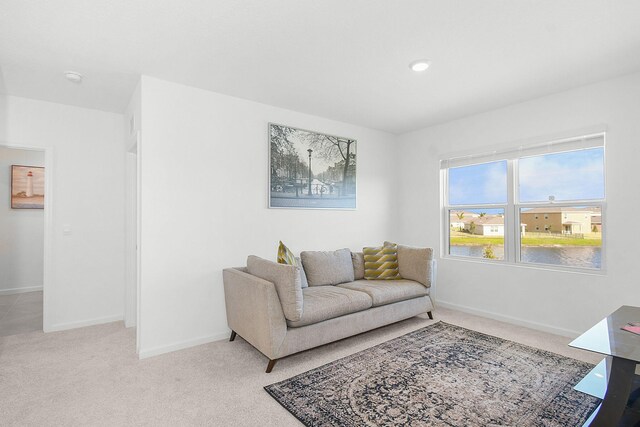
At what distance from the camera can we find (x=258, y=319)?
2658 mm

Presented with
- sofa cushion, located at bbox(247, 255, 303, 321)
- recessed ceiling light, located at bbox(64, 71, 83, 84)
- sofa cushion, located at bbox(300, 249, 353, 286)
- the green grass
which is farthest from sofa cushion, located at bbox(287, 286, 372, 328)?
recessed ceiling light, located at bbox(64, 71, 83, 84)

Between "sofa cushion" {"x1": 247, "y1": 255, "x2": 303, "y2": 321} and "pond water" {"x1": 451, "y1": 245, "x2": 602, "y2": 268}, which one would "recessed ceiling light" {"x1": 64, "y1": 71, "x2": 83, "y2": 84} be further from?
"pond water" {"x1": 451, "y1": 245, "x2": 602, "y2": 268}

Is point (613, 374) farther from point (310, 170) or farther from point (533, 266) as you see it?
point (310, 170)

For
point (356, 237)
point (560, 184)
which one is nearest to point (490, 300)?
point (560, 184)

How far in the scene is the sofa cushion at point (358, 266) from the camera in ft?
13.4

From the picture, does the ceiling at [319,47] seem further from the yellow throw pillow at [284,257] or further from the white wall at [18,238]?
the white wall at [18,238]

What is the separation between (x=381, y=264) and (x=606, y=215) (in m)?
2.26

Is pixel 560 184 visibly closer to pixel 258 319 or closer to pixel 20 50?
pixel 258 319

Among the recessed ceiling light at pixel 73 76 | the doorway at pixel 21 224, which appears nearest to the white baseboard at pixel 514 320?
the recessed ceiling light at pixel 73 76

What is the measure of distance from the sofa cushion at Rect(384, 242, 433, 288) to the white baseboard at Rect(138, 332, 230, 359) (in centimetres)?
216

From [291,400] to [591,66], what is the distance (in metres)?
3.64

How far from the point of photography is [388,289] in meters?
3.47

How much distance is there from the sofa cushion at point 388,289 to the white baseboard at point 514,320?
777mm

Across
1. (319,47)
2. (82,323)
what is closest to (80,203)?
(82,323)
